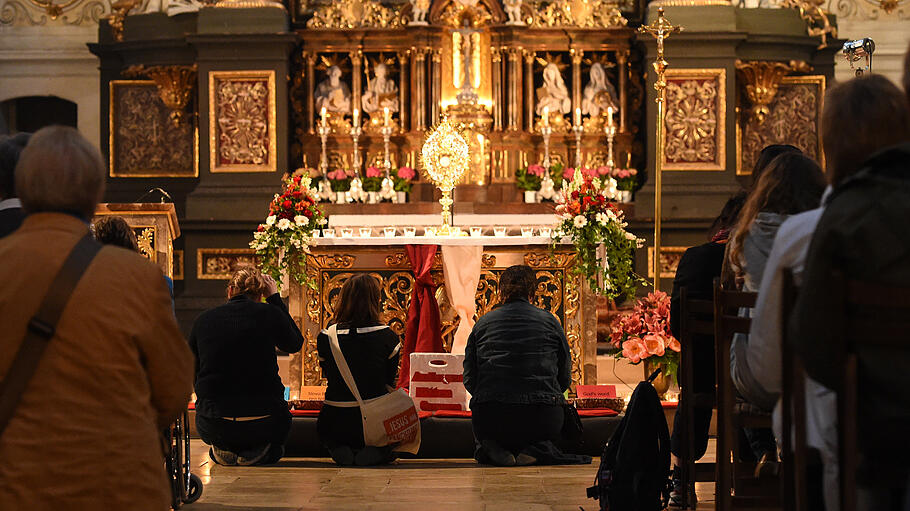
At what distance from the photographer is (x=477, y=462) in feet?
23.0

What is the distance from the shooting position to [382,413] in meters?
6.79

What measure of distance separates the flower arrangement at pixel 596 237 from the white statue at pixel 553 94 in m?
3.89

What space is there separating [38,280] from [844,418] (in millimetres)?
1846

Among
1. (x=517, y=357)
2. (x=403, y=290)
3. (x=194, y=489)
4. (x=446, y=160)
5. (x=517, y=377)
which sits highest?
(x=446, y=160)

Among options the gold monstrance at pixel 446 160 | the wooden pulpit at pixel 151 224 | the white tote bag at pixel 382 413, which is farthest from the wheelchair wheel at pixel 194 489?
the gold monstrance at pixel 446 160

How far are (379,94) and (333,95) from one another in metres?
0.46

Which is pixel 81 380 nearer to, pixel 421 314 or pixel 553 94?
pixel 421 314

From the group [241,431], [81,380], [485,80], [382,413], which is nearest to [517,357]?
[382,413]

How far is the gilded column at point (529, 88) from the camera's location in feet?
41.1

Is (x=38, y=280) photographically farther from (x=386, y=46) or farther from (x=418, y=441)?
(x=386, y=46)

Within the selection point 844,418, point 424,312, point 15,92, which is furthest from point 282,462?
point 15,92

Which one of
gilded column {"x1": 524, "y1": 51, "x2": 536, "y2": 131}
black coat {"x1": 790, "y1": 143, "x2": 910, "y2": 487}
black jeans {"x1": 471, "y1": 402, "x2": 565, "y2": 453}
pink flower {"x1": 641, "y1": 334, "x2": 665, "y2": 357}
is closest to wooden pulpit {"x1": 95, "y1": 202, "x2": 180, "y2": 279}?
black jeans {"x1": 471, "y1": 402, "x2": 565, "y2": 453}

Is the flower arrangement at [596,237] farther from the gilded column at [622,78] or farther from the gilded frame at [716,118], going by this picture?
the gilded column at [622,78]

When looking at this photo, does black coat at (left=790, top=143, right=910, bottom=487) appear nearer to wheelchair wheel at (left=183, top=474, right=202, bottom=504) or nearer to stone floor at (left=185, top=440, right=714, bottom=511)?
stone floor at (left=185, top=440, right=714, bottom=511)
